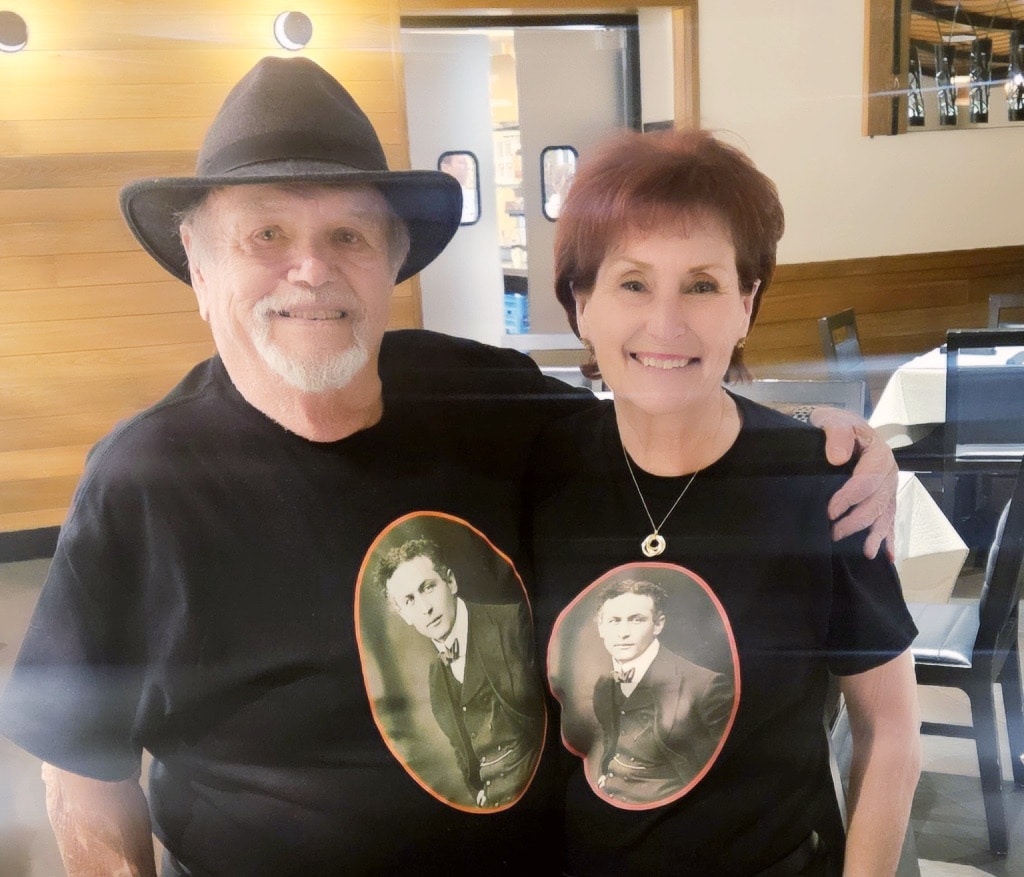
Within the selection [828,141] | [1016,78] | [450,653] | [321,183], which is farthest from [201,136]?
[1016,78]

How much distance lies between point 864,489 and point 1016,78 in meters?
0.61

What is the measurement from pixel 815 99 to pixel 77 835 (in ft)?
3.44

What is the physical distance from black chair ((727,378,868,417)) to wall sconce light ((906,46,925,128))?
319 millimetres

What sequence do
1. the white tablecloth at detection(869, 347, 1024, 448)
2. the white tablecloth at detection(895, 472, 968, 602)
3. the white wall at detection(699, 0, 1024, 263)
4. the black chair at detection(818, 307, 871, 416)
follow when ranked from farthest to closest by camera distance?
the white tablecloth at detection(869, 347, 1024, 448)
the white tablecloth at detection(895, 472, 968, 602)
the black chair at detection(818, 307, 871, 416)
the white wall at detection(699, 0, 1024, 263)

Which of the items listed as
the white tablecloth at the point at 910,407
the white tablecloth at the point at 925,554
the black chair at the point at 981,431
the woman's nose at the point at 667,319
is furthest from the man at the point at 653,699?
the white tablecloth at the point at 910,407

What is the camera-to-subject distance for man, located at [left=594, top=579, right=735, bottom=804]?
79 cm

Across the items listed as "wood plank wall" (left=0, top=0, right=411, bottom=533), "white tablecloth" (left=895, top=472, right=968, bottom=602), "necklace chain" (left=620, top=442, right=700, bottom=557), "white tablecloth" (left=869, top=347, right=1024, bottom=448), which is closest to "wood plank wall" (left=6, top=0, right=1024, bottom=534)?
"wood plank wall" (left=0, top=0, right=411, bottom=533)

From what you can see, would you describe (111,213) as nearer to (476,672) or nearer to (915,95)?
(476,672)

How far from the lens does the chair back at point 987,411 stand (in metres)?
2.09

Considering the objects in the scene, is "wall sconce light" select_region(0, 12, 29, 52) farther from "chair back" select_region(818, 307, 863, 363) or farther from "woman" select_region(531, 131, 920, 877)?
"chair back" select_region(818, 307, 863, 363)

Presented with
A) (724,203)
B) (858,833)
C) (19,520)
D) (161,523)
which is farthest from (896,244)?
(19,520)

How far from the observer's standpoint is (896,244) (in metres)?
1.06

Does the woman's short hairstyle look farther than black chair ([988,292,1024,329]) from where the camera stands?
No

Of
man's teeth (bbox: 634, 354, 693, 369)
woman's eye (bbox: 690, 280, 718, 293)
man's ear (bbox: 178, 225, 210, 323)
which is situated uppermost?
man's ear (bbox: 178, 225, 210, 323)
